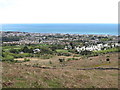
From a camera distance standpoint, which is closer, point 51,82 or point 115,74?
point 51,82

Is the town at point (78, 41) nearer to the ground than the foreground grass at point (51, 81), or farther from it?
nearer to the ground

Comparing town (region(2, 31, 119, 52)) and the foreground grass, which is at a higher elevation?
the foreground grass

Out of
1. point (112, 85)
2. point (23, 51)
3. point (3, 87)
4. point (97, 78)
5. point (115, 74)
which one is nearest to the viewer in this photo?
point (3, 87)

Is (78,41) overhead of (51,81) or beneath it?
beneath

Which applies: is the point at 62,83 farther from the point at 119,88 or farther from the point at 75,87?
the point at 119,88

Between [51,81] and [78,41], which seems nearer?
[51,81]

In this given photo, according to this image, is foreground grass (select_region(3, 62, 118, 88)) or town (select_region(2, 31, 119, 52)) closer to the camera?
foreground grass (select_region(3, 62, 118, 88))

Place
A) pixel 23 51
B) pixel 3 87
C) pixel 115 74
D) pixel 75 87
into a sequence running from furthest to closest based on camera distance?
pixel 23 51
pixel 115 74
pixel 75 87
pixel 3 87

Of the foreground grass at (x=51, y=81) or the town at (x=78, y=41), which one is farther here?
the town at (x=78, y=41)

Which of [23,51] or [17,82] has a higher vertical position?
[17,82]

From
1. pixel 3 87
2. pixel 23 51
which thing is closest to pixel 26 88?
pixel 3 87
